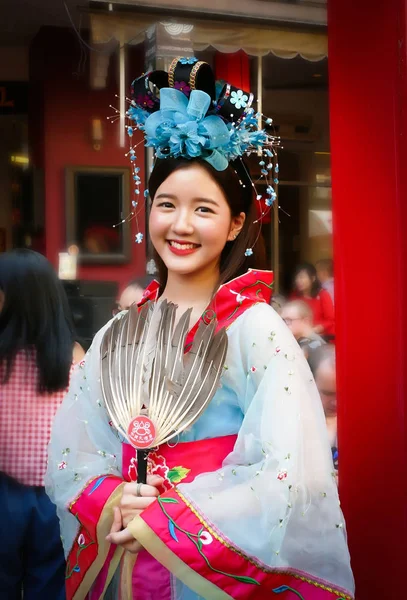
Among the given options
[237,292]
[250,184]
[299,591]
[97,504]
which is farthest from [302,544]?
[250,184]

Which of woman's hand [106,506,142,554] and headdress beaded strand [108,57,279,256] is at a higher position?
headdress beaded strand [108,57,279,256]

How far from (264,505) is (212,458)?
0.18 m

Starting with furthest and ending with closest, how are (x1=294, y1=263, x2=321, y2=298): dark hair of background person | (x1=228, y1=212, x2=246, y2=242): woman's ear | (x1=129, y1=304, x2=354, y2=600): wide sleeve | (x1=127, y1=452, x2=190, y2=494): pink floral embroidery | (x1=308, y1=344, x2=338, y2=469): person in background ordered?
(x1=294, y1=263, x2=321, y2=298): dark hair of background person
(x1=308, y1=344, x2=338, y2=469): person in background
(x1=228, y1=212, x2=246, y2=242): woman's ear
(x1=127, y1=452, x2=190, y2=494): pink floral embroidery
(x1=129, y1=304, x2=354, y2=600): wide sleeve

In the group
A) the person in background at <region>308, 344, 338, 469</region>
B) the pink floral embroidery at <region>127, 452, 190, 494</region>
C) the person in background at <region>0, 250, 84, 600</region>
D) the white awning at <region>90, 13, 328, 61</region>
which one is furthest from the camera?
the white awning at <region>90, 13, 328, 61</region>

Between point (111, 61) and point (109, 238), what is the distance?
2.00ft

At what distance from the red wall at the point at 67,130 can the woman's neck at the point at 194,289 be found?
691mm

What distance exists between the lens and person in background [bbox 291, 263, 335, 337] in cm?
250

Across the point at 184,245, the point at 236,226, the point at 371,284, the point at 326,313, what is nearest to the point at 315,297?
the point at 326,313

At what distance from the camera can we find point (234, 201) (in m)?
1.78

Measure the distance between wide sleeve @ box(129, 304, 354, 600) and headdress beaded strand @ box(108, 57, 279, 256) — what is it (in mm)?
414

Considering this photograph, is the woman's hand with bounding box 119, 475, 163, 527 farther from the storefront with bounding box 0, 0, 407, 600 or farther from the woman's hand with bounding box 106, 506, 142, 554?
the storefront with bounding box 0, 0, 407, 600

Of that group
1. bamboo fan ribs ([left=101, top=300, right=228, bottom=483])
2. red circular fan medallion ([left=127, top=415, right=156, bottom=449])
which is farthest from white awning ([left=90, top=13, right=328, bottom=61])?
red circular fan medallion ([left=127, top=415, right=156, bottom=449])

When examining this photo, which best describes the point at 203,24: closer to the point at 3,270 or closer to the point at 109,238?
the point at 109,238

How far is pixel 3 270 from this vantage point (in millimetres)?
2348
